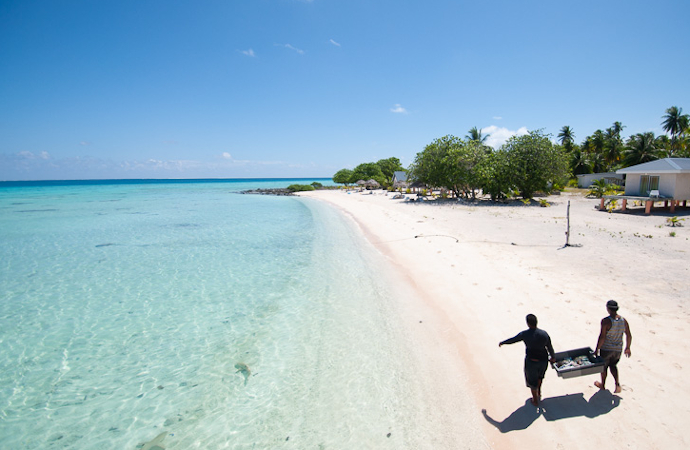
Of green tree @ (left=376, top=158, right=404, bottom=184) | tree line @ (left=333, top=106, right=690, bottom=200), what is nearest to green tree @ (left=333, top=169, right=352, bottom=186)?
green tree @ (left=376, top=158, right=404, bottom=184)

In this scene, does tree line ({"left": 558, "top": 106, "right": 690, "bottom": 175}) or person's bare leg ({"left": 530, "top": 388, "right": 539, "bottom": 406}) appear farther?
tree line ({"left": 558, "top": 106, "right": 690, "bottom": 175})

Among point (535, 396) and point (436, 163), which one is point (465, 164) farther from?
point (535, 396)

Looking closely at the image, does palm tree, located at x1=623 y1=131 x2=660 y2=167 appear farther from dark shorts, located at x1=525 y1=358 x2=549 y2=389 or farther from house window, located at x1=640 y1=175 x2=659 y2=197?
dark shorts, located at x1=525 y1=358 x2=549 y2=389

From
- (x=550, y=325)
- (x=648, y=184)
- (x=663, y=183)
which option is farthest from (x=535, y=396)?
(x=648, y=184)

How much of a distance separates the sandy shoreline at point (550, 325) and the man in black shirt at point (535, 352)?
48 cm

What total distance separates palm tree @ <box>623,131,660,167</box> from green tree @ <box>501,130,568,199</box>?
22718 mm

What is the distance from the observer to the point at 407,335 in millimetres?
6293

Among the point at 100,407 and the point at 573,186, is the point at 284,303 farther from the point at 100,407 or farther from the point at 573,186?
the point at 573,186

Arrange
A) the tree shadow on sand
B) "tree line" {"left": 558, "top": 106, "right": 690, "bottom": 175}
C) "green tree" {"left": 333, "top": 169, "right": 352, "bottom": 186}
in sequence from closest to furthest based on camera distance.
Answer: the tree shadow on sand → "tree line" {"left": 558, "top": 106, "right": 690, "bottom": 175} → "green tree" {"left": 333, "top": 169, "right": 352, "bottom": 186}

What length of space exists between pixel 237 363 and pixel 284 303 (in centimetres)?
258

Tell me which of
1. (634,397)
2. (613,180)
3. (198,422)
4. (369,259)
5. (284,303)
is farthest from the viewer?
(613,180)

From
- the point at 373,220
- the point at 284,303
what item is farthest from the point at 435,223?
the point at 284,303

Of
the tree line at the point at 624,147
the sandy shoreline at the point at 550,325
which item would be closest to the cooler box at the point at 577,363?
the sandy shoreline at the point at 550,325

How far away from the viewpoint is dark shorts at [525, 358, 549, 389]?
12.7 ft
